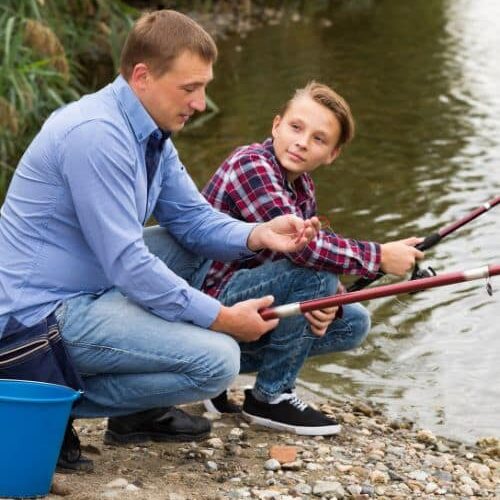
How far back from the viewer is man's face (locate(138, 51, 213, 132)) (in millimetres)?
3236

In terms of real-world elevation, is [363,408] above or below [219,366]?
below

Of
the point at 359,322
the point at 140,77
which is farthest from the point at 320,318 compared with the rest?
the point at 140,77

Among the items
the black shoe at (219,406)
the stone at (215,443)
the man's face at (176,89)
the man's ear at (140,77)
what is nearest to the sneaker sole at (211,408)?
the black shoe at (219,406)

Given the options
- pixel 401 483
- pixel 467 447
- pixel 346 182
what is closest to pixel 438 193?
pixel 346 182

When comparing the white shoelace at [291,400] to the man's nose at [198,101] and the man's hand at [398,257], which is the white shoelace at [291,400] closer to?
the man's hand at [398,257]

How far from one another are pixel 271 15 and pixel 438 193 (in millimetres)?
6222

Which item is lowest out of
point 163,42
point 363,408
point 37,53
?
point 363,408

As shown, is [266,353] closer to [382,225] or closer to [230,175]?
[230,175]

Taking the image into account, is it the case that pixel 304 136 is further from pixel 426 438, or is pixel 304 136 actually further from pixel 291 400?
pixel 426 438

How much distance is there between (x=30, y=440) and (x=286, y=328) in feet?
3.26

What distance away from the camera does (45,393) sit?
3.11 metres

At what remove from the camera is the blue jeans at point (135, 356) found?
126 inches

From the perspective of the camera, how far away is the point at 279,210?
3703 millimetres

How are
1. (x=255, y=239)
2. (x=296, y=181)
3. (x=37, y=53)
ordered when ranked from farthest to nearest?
(x=37, y=53) → (x=296, y=181) → (x=255, y=239)
